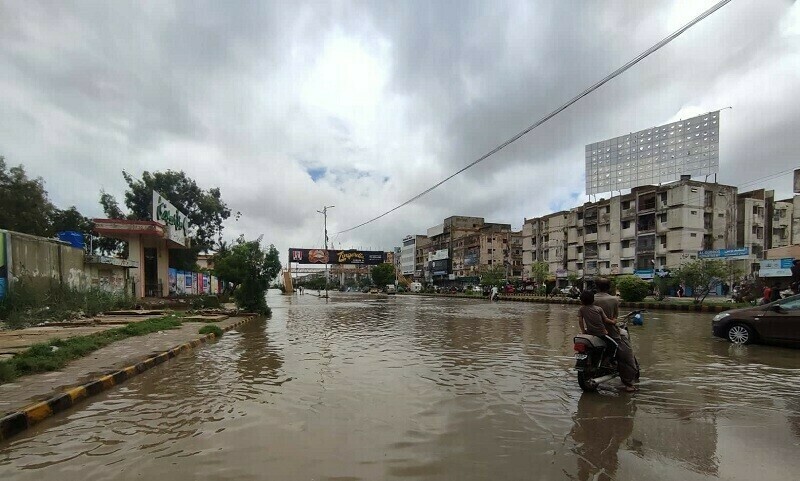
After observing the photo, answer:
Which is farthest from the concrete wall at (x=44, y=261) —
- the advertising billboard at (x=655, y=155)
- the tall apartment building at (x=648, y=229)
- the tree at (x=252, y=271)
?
the advertising billboard at (x=655, y=155)

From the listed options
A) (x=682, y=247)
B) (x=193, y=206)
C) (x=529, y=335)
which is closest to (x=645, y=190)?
(x=682, y=247)

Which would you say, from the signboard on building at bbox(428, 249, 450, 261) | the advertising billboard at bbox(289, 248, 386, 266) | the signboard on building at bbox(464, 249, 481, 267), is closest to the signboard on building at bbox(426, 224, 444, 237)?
the signboard on building at bbox(428, 249, 450, 261)

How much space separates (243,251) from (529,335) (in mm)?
14256

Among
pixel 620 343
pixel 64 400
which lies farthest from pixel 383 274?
pixel 64 400

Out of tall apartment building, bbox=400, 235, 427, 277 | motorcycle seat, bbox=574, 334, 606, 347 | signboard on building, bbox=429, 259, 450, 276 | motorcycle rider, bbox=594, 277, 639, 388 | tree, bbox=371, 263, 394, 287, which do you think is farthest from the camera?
tall apartment building, bbox=400, 235, 427, 277

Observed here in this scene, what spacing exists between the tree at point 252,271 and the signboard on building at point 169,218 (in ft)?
23.7

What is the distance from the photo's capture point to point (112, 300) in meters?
20.0

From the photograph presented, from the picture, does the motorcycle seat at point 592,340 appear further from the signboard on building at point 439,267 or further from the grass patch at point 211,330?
the signboard on building at point 439,267

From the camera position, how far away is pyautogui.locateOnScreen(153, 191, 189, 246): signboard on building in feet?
82.9

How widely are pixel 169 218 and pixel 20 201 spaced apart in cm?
1276

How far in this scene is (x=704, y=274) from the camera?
2639 centimetres

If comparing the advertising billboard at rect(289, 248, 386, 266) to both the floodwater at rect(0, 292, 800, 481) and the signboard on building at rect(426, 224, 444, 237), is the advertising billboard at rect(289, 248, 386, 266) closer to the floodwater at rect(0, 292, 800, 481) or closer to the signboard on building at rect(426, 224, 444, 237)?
the signboard on building at rect(426, 224, 444, 237)

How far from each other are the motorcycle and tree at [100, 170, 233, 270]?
3959 centimetres

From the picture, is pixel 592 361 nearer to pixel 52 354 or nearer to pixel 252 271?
pixel 52 354
